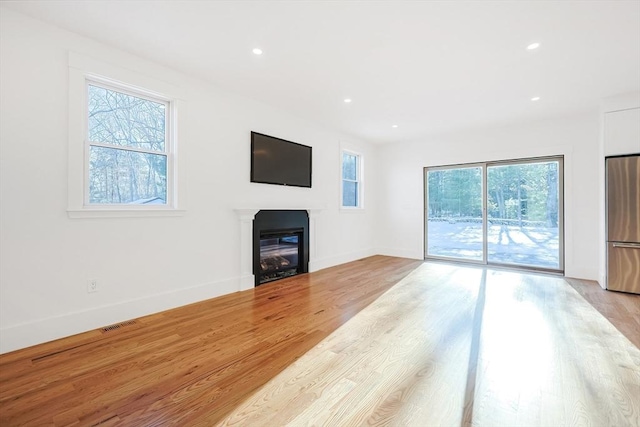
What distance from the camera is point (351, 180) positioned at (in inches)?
253

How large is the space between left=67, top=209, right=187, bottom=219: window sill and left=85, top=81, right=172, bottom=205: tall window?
108 millimetres

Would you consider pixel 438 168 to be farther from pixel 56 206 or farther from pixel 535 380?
pixel 56 206

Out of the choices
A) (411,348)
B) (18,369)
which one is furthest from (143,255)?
(411,348)

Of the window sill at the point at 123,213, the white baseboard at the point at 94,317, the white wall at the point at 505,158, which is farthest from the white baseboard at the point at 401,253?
the window sill at the point at 123,213

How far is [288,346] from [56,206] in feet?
7.86

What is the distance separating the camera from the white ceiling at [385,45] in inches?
90.4

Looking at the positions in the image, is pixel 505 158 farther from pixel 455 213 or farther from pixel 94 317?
pixel 94 317

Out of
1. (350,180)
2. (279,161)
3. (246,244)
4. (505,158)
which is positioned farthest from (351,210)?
(505,158)

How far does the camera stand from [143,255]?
10.1ft

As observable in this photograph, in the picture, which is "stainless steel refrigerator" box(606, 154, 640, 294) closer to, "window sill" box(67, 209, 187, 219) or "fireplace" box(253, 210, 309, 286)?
"fireplace" box(253, 210, 309, 286)

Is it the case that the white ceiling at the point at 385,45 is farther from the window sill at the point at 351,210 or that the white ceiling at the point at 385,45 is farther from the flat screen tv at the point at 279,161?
the window sill at the point at 351,210

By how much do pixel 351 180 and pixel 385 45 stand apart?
3.76 meters

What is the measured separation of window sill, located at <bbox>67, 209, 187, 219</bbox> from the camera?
8.74ft

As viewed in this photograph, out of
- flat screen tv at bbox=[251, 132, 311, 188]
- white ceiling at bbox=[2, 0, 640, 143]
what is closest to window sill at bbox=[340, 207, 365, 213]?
flat screen tv at bbox=[251, 132, 311, 188]
